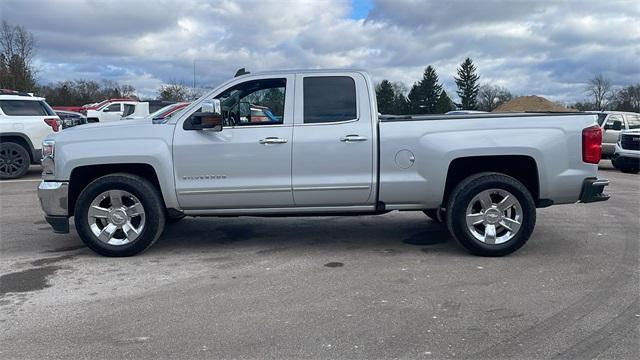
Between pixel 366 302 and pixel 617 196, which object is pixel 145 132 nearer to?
pixel 366 302

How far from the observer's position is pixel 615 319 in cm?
414

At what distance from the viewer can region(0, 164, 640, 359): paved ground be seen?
12.3 ft

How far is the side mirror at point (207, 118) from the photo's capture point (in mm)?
5449

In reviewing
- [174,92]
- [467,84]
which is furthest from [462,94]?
[174,92]

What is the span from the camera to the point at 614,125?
57.1 ft

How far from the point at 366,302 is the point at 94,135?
340cm

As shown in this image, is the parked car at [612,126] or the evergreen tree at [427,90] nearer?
the parked car at [612,126]

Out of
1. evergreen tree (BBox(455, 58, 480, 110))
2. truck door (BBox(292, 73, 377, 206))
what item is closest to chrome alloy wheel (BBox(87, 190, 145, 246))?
truck door (BBox(292, 73, 377, 206))

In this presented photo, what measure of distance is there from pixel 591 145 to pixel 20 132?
11986mm

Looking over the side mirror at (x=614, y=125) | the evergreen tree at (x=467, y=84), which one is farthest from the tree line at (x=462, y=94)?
the side mirror at (x=614, y=125)

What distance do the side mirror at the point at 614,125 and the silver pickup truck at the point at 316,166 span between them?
43.7 feet

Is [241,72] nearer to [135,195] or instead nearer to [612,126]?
[135,195]

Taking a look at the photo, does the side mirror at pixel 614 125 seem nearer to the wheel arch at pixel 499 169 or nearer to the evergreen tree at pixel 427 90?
the wheel arch at pixel 499 169

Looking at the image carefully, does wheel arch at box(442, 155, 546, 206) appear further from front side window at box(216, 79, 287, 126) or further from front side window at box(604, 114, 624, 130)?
front side window at box(604, 114, 624, 130)
